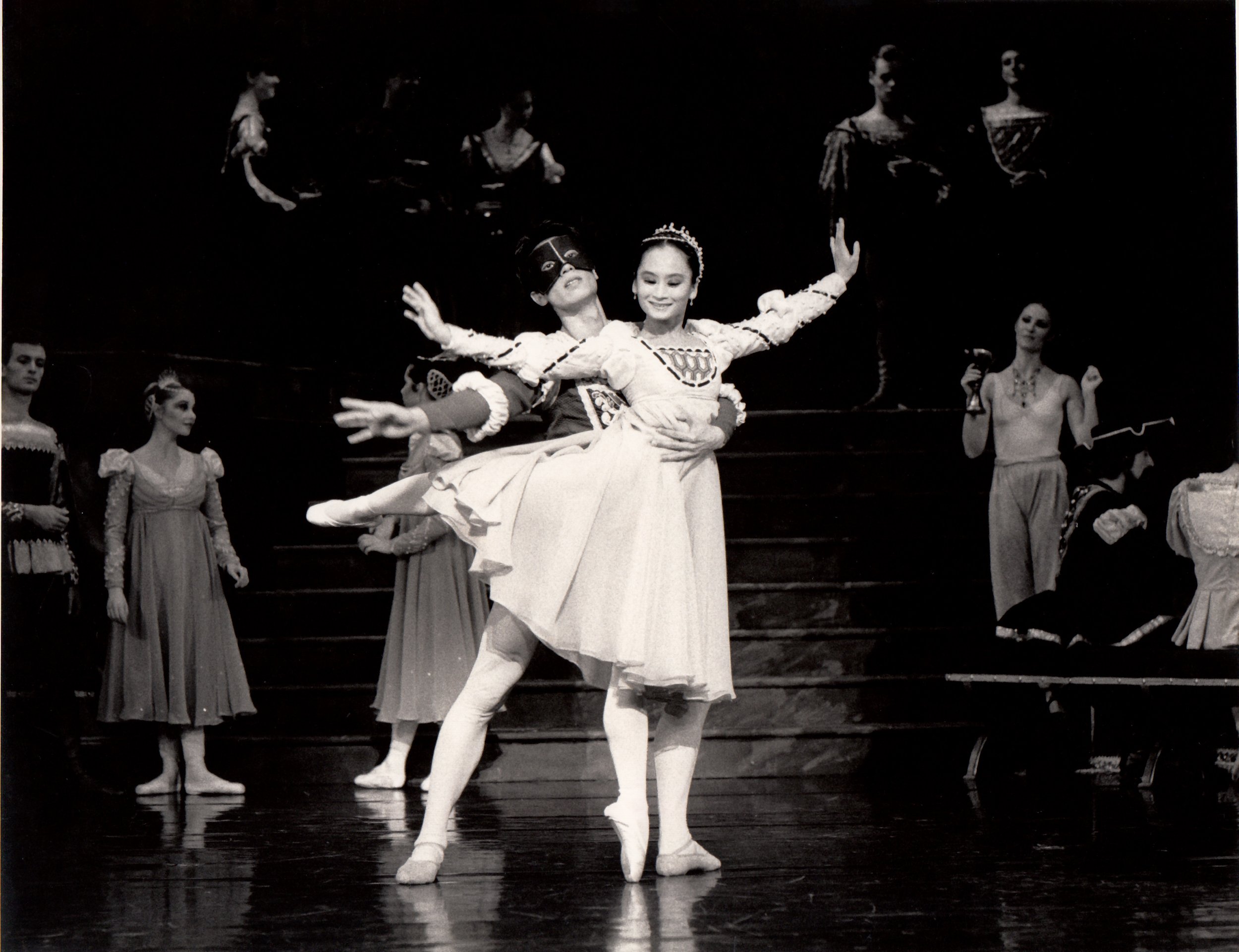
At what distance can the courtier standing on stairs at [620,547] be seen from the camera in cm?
355

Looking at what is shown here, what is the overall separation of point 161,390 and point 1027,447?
3.70 m

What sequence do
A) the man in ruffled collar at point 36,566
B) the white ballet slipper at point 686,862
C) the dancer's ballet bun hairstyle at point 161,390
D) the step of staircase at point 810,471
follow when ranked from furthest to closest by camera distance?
the step of staircase at point 810,471, the dancer's ballet bun hairstyle at point 161,390, the man in ruffled collar at point 36,566, the white ballet slipper at point 686,862

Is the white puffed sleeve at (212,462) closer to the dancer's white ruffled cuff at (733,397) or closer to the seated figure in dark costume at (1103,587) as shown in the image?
the dancer's white ruffled cuff at (733,397)

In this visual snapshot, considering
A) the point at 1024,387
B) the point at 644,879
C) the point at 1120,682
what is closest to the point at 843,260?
the point at 644,879

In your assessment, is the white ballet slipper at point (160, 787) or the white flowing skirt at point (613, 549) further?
the white ballet slipper at point (160, 787)

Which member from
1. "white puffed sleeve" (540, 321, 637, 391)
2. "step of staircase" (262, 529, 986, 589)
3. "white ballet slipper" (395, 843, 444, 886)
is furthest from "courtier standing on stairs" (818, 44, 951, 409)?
"white ballet slipper" (395, 843, 444, 886)

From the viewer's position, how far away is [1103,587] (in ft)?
19.2

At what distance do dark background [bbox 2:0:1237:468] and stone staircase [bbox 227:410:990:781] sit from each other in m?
1.20

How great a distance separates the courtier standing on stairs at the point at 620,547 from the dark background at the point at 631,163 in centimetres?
441

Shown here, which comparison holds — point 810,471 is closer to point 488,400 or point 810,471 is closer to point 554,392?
point 554,392

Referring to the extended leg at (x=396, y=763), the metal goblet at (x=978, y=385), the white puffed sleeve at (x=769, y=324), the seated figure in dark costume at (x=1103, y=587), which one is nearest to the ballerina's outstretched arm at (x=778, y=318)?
the white puffed sleeve at (x=769, y=324)

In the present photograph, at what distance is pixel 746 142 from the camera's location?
9.02 meters

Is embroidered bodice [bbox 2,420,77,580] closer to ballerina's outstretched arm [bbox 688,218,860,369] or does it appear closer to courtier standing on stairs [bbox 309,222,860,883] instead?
courtier standing on stairs [bbox 309,222,860,883]

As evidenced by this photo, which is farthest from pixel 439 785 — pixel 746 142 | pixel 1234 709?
pixel 746 142
